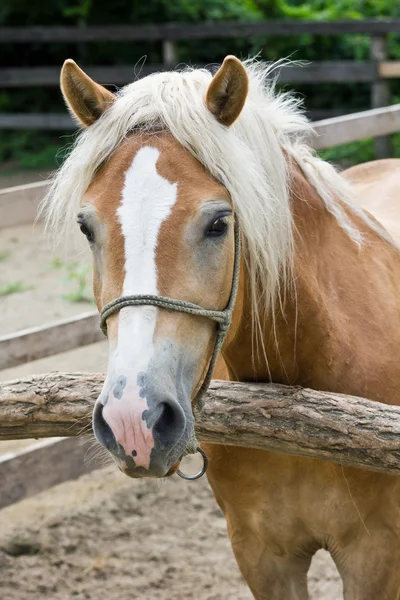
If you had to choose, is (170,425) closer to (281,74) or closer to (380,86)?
(380,86)

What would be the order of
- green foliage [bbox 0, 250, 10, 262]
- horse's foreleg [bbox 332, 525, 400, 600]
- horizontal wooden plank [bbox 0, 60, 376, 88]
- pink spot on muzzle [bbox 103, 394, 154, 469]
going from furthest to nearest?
horizontal wooden plank [bbox 0, 60, 376, 88], green foliage [bbox 0, 250, 10, 262], horse's foreleg [bbox 332, 525, 400, 600], pink spot on muzzle [bbox 103, 394, 154, 469]

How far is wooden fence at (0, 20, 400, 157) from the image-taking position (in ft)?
29.0

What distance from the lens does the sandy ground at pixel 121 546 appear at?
3436 mm

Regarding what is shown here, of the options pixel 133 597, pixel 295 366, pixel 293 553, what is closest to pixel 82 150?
pixel 295 366

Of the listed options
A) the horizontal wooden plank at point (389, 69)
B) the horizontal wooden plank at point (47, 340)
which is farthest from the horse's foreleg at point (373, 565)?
the horizontal wooden plank at point (389, 69)

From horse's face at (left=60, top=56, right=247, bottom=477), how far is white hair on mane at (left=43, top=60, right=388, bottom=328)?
0.04 metres

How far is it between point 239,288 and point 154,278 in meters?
0.38

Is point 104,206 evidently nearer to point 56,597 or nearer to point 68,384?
point 68,384

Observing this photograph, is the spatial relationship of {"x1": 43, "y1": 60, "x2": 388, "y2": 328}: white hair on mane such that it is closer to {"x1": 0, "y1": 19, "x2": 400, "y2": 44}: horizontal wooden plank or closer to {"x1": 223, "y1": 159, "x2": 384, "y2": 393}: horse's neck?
{"x1": 223, "y1": 159, "x2": 384, "y2": 393}: horse's neck

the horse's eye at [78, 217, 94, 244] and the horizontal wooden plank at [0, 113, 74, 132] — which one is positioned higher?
the horse's eye at [78, 217, 94, 244]

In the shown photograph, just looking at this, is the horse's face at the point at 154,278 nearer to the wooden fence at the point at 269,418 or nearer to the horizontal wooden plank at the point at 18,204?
the wooden fence at the point at 269,418

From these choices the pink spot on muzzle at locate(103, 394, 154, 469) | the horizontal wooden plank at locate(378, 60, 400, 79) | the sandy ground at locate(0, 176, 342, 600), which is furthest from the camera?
the horizontal wooden plank at locate(378, 60, 400, 79)

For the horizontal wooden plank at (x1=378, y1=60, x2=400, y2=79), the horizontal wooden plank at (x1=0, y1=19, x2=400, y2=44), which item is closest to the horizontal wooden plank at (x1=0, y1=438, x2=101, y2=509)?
the horizontal wooden plank at (x1=378, y1=60, x2=400, y2=79)

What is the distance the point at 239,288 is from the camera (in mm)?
2166
